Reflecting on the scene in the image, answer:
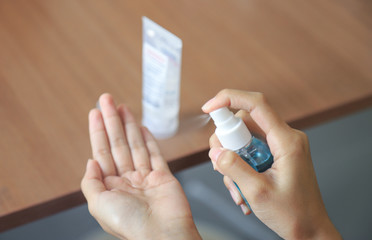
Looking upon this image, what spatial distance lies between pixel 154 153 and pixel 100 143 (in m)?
0.08

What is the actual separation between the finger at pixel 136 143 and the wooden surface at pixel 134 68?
0.12ft

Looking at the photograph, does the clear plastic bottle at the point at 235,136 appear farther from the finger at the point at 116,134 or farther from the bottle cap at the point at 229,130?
the finger at the point at 116,134

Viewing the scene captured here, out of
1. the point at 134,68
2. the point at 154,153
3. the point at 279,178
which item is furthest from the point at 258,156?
the point at 134,68

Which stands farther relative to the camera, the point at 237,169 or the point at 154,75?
the point at 154,75

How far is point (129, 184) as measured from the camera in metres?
0.57

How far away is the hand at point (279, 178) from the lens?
17.2 inches

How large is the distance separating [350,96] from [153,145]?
0.33 m

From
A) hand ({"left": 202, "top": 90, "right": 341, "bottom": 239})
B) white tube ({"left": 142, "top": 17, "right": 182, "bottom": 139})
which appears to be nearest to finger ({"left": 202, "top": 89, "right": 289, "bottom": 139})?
hand ({"left": 202, "top": 90, "right": 341, "bottom": 239})

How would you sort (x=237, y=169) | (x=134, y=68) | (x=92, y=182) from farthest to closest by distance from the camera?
(x=134, y=68)
(x=92, y=182)
(x=237, y=169)

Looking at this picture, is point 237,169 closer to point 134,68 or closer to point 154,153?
point 154,153

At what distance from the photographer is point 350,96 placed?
26.3 inches

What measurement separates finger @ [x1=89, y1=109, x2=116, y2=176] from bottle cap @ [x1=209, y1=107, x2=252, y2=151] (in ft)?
0.65

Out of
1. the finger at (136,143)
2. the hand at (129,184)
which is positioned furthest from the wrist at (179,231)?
the finger at (136,143)

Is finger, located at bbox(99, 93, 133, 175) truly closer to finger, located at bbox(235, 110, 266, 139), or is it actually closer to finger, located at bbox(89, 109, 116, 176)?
finger, located at bbox(89, 109, 116, 176)
